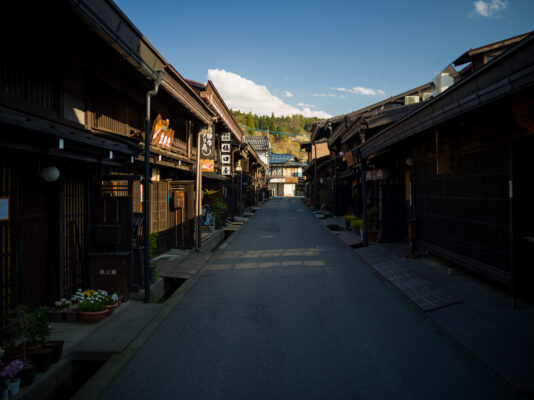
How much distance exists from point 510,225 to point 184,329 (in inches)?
270

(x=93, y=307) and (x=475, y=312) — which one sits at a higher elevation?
(x=93, y=307)

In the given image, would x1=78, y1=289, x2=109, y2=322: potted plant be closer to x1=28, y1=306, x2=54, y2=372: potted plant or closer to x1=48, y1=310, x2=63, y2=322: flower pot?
x1=48, y1=310, x2=63, y2=322: flower pot

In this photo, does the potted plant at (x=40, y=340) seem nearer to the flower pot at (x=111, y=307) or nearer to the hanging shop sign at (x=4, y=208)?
the hanging shop sign at (x=4, y=208)

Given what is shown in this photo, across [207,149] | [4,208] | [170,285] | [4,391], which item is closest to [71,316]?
[4,208]

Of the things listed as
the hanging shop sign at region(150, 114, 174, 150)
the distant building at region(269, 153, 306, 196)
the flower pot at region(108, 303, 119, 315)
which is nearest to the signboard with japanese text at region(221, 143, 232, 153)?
the hanging shop sign at region(150, 114, 174, 150)

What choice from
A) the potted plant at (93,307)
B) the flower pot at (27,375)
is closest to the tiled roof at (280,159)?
the potted plant at (93,307)

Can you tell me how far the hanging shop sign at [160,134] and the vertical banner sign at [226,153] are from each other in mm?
10731

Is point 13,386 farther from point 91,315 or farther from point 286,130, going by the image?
point 286,130

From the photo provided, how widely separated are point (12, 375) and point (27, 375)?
0.24 m

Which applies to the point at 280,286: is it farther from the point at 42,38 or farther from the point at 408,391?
the point at 42,38

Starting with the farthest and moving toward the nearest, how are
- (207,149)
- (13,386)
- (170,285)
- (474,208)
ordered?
1. (207,149)
2. (170,285)
3. (474,208)
4. (13,386)

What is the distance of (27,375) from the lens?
4.41 meters

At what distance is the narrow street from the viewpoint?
4.62 m

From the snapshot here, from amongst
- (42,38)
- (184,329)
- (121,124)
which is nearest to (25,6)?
(42,38)
